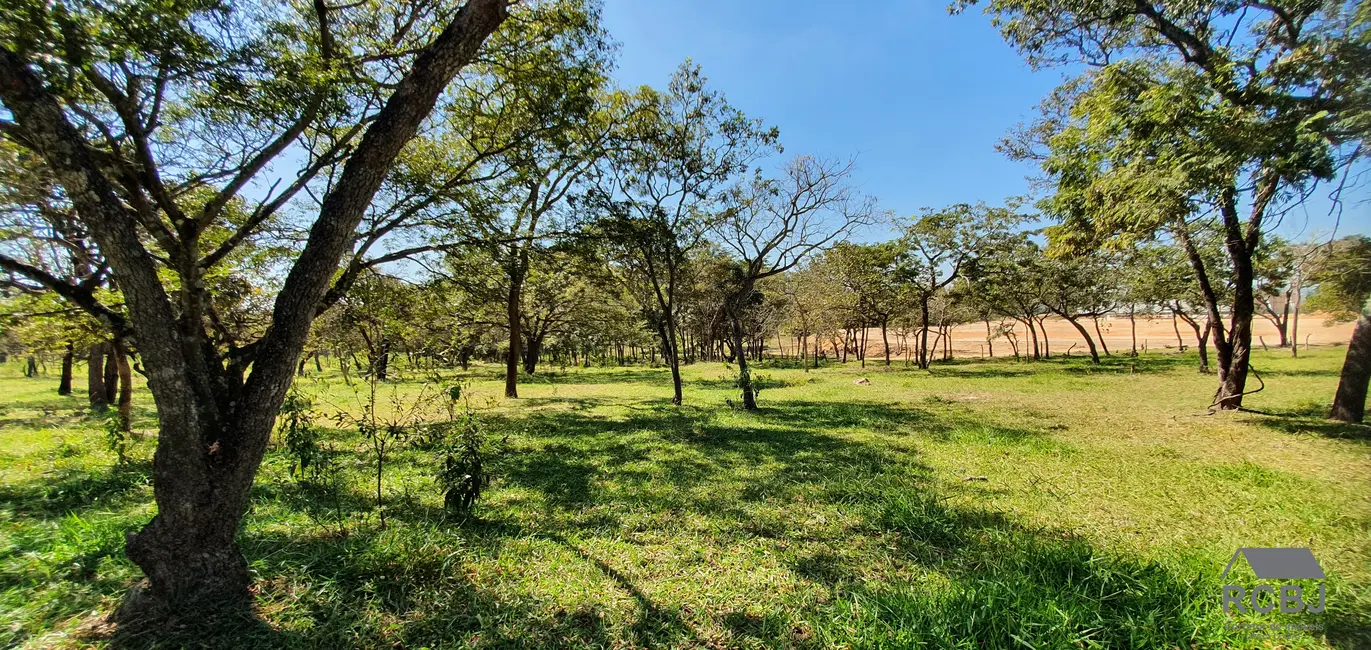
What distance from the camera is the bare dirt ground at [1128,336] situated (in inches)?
227

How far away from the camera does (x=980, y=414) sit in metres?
10.1

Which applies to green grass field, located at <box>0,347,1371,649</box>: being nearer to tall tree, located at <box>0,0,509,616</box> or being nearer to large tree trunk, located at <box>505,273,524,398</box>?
tall tree, located at <box>0,0,509,616</box>

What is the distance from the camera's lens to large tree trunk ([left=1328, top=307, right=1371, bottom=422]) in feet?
18.8

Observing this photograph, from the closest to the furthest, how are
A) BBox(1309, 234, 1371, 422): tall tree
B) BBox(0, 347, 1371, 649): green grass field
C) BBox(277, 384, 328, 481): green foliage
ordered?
1. BBox(0, 347, 1371, 649): green grass field
2. BBox(1309, 234, 1371, 422): tall tree
3. BBox(277, 384, 328, 481): green foliage

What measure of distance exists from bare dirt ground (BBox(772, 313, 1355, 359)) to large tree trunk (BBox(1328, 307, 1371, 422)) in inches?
8.4

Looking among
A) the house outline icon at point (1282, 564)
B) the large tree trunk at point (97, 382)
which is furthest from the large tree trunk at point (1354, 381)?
the large tree trunk at point (97, 382)

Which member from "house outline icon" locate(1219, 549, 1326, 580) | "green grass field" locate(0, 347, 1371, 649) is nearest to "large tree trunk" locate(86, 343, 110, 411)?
"green grass field" locate(0, 347, 1371, 649)

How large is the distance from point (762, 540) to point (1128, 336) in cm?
6422

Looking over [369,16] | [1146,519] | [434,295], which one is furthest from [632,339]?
[1146,519]

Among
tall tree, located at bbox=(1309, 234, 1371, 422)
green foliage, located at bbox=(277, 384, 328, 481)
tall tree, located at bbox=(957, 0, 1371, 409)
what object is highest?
tall tree, located at bbox=(957, 0, 1371, 409)

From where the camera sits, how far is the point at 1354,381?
6.62 m

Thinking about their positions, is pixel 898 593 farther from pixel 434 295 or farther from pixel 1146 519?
pixel 434 295

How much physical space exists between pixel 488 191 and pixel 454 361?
475 cm

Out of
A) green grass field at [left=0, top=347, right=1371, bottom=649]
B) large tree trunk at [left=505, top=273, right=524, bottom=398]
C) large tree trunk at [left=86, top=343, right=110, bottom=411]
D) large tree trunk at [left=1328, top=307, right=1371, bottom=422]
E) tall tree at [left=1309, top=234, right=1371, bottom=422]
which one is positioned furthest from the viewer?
large tree trunk at [left=505, top=273, right=524, bottom=398]
